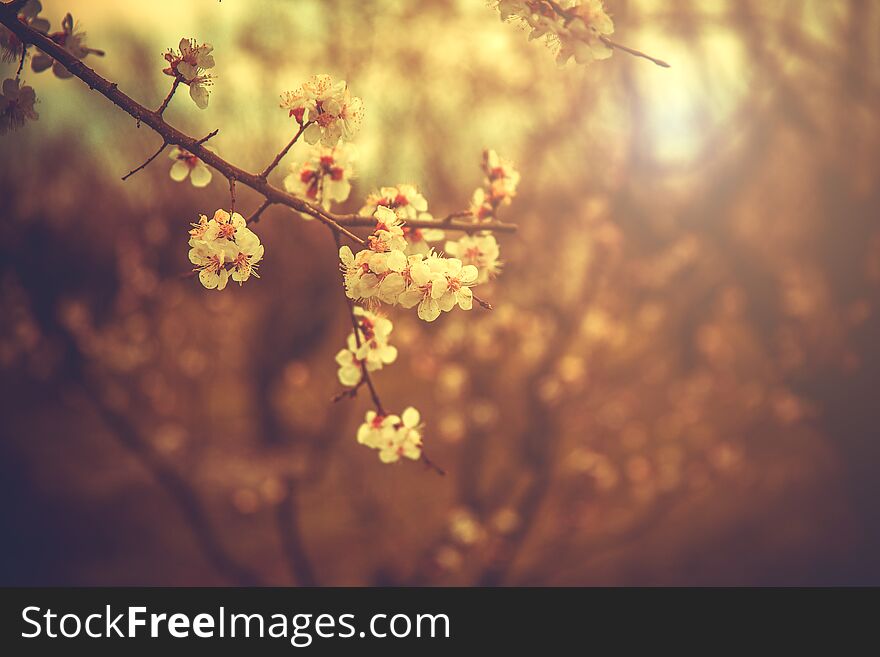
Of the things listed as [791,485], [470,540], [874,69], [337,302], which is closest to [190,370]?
[337,302]

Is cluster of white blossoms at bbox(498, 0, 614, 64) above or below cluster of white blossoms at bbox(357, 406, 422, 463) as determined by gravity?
above

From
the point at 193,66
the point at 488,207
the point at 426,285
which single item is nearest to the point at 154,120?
the point at 193,66

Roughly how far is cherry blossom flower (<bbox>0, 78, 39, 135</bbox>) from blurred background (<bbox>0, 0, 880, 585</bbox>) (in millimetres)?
2144

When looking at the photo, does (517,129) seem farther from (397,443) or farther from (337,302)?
(397,443)

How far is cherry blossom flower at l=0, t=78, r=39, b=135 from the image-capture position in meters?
1.64

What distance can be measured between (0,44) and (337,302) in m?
4.18

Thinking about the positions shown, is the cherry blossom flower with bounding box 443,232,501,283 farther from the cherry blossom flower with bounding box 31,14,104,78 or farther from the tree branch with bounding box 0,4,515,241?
the cherry blossom flower with bounding box 31,14,104,78

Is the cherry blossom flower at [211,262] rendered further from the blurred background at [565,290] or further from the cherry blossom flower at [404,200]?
the blurred background at [565,290]

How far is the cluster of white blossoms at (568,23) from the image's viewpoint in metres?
1.60

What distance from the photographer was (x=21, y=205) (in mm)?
5879

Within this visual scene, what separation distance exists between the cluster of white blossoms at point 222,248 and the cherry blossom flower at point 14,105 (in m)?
0.61

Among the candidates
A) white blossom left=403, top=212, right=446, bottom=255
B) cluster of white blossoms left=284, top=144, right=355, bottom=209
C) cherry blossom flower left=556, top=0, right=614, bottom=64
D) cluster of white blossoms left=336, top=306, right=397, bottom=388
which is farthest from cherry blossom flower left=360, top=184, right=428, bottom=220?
cherry blossom flower left=556, top=0, right=614, bottom=64

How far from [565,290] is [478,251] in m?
3.51

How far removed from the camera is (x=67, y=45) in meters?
1.86
